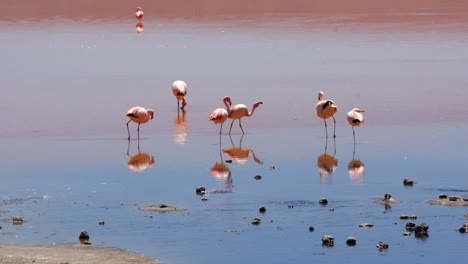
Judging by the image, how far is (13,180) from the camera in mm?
14875

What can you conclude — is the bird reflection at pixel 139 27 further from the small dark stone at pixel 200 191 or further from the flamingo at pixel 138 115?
the small dark stone at pixel 200 191

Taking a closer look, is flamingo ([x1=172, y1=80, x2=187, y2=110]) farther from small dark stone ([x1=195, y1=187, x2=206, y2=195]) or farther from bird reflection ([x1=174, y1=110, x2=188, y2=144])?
small dark stone ([x1=195, y1=187, x2=206, y2=195])

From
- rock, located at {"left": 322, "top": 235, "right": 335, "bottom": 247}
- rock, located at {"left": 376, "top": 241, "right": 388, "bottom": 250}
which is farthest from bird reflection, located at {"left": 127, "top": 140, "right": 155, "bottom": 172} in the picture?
rock, located at {"left": 376, "top": 241, "right": 388, "bottom": 250}

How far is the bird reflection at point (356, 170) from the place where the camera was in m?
14.6

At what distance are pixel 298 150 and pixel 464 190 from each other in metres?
3.41

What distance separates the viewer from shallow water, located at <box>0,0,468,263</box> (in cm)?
1195

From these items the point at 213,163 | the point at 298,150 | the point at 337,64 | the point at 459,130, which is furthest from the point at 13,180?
the point at 337,64

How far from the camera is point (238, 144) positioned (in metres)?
17.3

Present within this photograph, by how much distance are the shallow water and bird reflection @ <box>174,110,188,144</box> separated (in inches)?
1.2

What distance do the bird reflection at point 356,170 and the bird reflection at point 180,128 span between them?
2972 millimetres

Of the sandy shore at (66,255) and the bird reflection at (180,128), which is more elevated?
the bird reflection at (180,128)

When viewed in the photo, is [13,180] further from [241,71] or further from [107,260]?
[241,71]

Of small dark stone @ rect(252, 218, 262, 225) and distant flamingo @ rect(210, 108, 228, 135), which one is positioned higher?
distant flamingo @ rect(210, 108, 228, 135)

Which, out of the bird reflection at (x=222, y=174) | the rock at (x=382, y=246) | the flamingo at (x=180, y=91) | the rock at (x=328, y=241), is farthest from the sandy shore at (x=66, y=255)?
the flamingo at (x=180, y=91)
